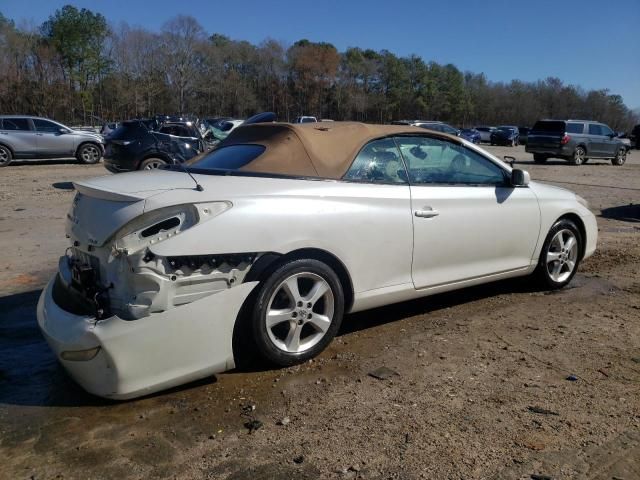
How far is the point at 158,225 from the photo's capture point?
288 cm

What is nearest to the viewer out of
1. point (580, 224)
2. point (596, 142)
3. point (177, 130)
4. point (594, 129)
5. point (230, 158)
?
point (230, 158)

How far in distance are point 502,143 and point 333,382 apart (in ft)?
140

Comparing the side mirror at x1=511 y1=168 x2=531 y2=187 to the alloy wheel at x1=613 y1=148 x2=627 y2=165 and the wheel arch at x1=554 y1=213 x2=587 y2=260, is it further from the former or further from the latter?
the alloy wheel at x1=613 y1=148 x2=627 y2=165

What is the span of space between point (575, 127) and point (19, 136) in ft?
70.6

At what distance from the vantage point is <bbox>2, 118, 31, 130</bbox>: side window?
17.6 m

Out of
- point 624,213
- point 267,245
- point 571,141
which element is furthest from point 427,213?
point 571,141

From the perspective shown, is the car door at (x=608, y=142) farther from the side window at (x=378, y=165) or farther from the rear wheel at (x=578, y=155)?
the side window at (x=378, y=165)

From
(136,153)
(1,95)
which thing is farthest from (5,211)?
(1,95)

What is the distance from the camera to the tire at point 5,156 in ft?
57.9

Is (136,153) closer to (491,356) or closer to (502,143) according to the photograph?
(491,356)

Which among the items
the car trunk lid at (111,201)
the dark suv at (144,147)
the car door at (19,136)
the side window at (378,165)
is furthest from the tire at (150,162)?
the side window at (378,165)

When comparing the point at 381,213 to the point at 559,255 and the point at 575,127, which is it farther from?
the point at 575,127

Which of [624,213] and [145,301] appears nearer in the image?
[145,301]

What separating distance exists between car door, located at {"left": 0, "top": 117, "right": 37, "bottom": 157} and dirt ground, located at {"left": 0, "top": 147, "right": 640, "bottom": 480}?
1528 centimetres
